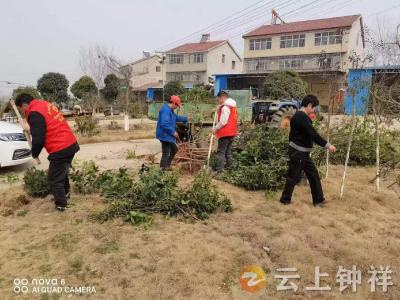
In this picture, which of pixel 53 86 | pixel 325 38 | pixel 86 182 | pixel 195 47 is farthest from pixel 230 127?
pixel 195 47

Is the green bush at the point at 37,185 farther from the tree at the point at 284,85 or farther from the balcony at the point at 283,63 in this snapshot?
the balcony at the point at 283,63

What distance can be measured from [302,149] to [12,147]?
543 cm

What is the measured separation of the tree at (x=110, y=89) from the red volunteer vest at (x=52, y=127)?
29.7 m

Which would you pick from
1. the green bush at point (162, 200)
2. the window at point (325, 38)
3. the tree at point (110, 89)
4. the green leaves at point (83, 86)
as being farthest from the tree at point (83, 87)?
the green bush at point (162, 200)

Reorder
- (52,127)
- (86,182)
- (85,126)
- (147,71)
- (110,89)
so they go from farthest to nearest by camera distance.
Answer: (147,71) → (110,89) → (85,126) → (86,182) → (52,127)

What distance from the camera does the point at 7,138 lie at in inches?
283

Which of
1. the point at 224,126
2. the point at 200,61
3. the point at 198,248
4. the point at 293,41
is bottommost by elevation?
the point at 198,248

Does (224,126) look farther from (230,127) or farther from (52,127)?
(52,127)

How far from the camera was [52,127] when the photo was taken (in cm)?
469

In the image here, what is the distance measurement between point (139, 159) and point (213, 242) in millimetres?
5134

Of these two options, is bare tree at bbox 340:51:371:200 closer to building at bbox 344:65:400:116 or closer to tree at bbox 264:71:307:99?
building at bbox 344:65:400:116

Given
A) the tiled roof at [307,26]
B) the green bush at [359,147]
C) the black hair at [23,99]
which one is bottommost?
the green bush at [359,147]

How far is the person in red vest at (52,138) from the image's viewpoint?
178 inches

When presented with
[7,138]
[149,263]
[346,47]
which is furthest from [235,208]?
[346,47]
